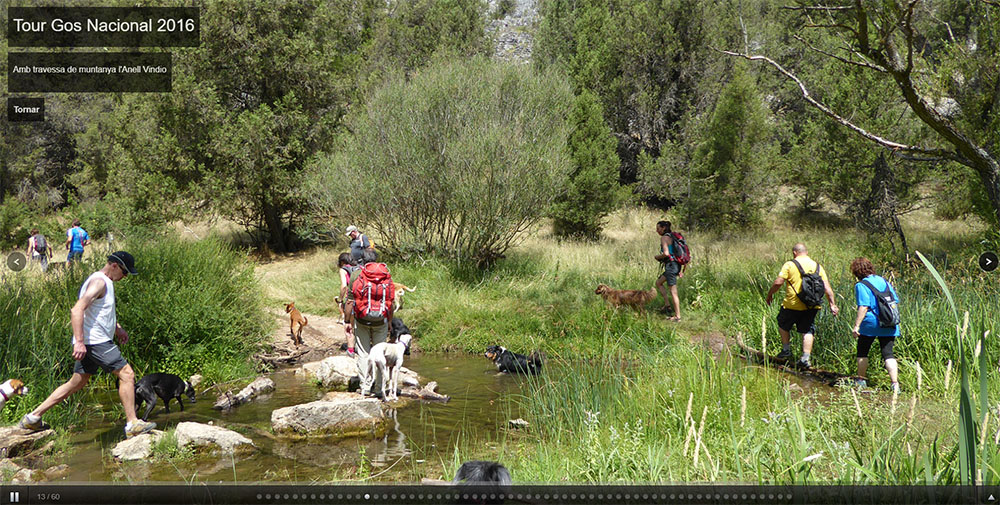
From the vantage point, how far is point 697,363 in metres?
5.92

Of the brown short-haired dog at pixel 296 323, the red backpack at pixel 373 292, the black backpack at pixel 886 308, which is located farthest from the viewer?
the brown short-haired dog at pixel 296 323

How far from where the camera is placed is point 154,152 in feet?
71.1

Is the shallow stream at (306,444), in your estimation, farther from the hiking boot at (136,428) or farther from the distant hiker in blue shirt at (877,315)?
the distant hiker in blue shirt at (877,315)

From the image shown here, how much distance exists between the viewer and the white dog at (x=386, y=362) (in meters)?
8.37

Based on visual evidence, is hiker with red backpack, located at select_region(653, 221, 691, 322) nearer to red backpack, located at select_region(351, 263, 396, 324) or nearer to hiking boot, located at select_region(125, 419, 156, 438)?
red backpack, located at select_region(351, 263, 396, 324)

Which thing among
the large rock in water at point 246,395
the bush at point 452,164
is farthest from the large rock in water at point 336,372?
the bush at point 452,164

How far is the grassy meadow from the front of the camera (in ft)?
13.0

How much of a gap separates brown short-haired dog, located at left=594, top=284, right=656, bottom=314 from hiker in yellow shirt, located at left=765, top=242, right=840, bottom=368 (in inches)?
124

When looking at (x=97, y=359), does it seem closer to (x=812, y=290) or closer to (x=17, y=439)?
(x=17, y=439)

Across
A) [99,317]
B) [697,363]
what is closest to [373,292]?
[99,317]

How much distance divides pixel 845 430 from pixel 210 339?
8527mm

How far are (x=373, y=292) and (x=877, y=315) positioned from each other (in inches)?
234

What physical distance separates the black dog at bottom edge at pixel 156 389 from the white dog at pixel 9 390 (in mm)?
1181
